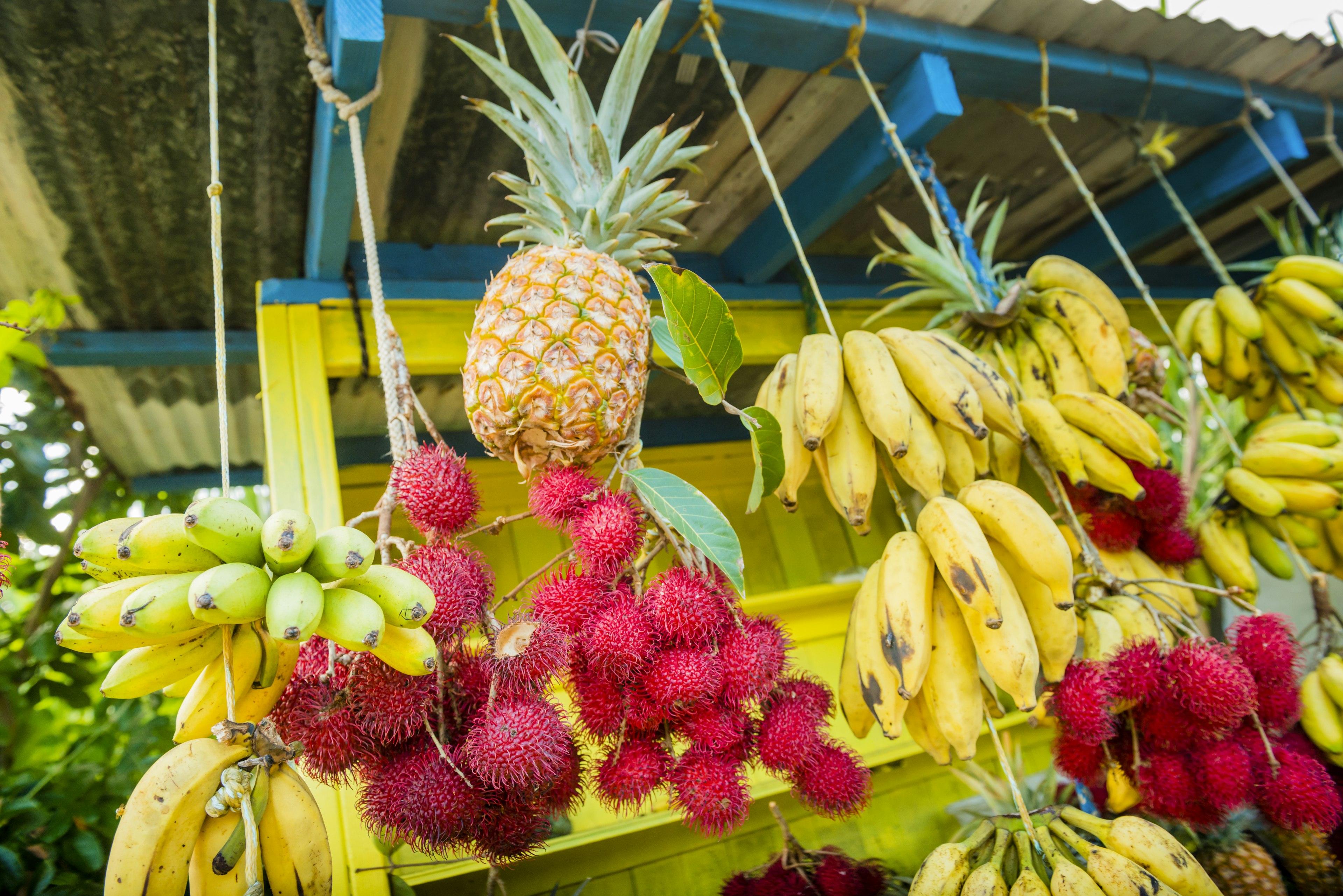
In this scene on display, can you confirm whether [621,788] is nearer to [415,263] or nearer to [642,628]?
[642,628]

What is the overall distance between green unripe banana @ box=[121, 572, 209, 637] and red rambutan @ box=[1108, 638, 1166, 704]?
113 cm

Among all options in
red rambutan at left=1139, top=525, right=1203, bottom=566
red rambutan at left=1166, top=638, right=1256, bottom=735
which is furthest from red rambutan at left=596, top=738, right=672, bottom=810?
red rambutan at left=1139, top=525, right=1203, bottom=566

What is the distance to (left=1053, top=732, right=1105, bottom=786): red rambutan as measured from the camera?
1117 millimetres

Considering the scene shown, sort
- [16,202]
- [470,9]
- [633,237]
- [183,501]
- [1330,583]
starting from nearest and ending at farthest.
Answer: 1. [633,237]
2. [470,9]
3. [16,202]
4. [183,501]
5. [1330,583]

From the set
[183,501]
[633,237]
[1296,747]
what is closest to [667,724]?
[633,237]

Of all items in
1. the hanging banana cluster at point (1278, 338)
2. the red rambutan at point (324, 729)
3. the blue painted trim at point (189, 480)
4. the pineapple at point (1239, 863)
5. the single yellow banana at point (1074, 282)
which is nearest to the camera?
the red rambutan at point (324, 729)

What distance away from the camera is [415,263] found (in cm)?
197

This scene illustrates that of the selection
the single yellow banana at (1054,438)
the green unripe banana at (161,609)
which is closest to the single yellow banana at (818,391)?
the single yellow banana at (1054,438)

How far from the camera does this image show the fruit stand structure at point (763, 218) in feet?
4.77

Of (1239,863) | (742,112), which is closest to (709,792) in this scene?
(742,112)

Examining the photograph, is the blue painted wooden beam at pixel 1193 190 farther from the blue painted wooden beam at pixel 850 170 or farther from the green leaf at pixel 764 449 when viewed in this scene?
the green leaf at pixel 764 449

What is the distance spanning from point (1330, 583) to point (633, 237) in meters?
4.01

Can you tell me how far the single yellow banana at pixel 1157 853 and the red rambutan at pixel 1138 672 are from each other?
16cm

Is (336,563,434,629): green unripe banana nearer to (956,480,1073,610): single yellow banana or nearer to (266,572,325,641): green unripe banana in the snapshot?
(266,572,325,641): green unripe banana
